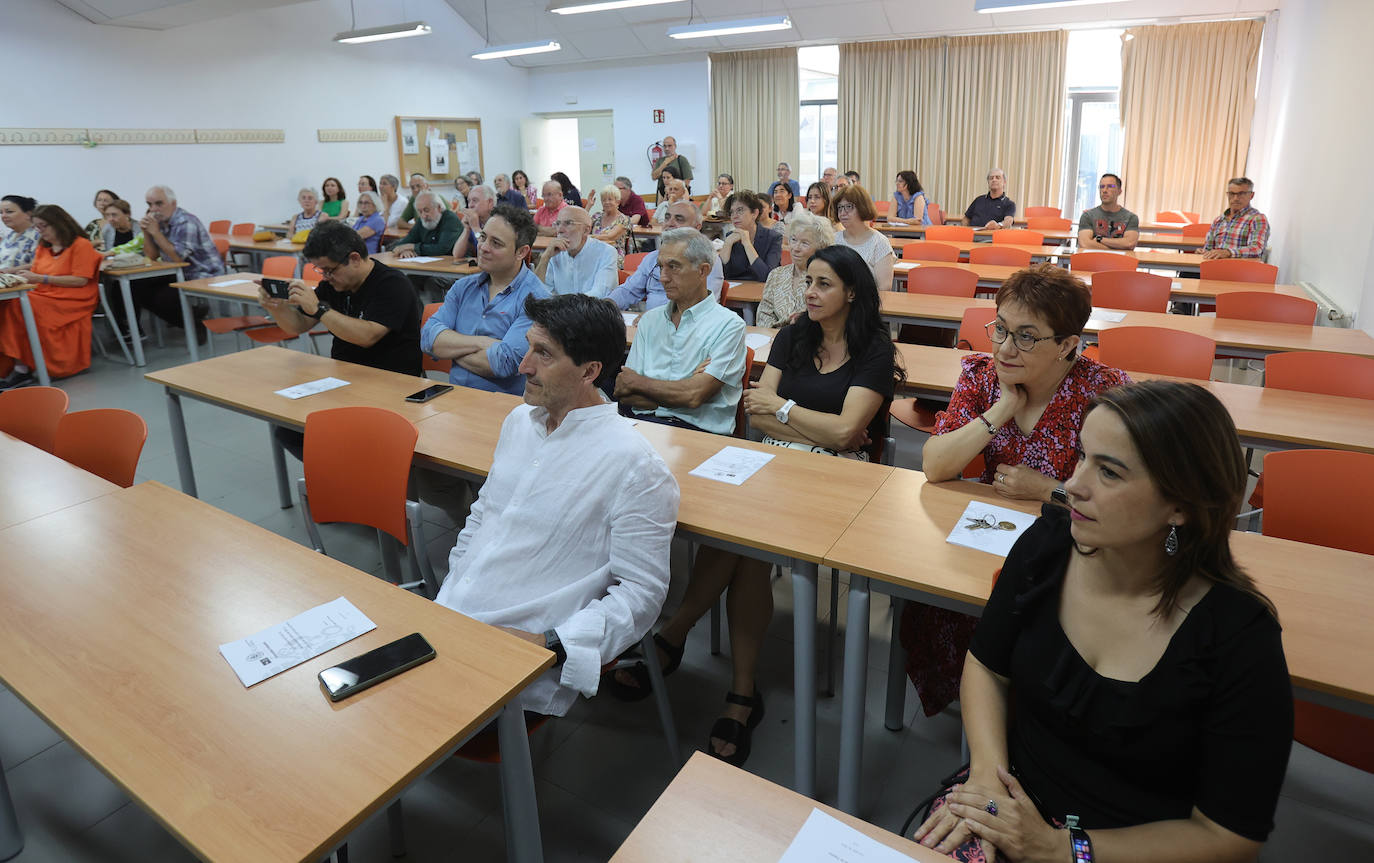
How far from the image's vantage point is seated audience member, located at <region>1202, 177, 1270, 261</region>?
21.0ft

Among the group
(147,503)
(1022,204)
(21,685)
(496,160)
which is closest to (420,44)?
(496,160)

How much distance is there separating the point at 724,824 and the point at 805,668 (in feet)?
2.65

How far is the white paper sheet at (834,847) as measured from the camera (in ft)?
3.47

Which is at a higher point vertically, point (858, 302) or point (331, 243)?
point (331, 243)

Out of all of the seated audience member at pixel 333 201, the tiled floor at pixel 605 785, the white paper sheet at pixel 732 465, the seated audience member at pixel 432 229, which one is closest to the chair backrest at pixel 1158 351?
the tiled floor at pixel 605 785

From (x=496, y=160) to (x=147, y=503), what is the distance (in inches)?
481

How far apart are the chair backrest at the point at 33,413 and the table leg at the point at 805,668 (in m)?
2.65

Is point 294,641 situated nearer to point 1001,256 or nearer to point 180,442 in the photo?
point 180,442

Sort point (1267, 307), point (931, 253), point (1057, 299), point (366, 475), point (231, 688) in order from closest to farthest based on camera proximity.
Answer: point (231, 688)
point (1057, 299)
point (366, 475)
point (1267, 307)
point (931, 253)

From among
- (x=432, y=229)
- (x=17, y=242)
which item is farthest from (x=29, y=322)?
(x=432, y=229)

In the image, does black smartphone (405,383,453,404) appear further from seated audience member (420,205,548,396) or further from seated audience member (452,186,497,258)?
seated audience member (452,186,497,258)

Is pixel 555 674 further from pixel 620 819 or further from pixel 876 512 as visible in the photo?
pixel 876 512

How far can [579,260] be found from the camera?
5.04 metres

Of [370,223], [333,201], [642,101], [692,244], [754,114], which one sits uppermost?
[642,101]
